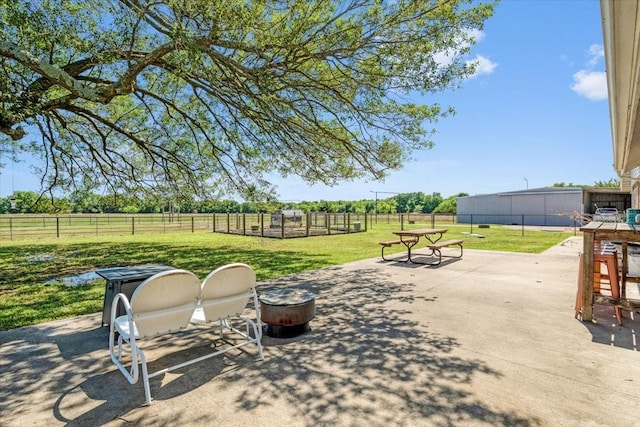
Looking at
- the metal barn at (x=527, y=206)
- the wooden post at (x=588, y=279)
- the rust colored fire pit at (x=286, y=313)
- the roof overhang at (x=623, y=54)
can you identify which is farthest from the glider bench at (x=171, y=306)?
the metal barn at (x=527, y=206)

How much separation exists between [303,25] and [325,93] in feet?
5.69

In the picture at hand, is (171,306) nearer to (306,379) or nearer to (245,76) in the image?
(306,379)

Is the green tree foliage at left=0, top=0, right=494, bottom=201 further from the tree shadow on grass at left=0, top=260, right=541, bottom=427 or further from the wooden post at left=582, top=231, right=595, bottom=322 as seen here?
the tree shadow on grass at left=0, top=260, right=541, bottom=427

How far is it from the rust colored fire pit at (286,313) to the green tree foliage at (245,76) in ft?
12.2

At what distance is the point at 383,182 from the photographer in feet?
28.0

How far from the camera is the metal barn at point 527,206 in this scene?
31000 millimetres

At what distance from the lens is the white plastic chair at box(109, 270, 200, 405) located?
2.47m

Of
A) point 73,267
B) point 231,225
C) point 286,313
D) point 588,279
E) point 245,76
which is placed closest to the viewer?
point 286,313

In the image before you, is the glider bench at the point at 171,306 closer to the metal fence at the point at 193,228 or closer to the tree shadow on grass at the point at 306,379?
the tree shadow on grass at the point at 306,379

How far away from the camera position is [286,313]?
3.59 metres

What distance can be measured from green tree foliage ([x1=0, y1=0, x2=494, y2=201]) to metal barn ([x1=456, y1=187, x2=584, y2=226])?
26.7 m

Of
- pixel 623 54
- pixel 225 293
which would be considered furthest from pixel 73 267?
pixel 623 54

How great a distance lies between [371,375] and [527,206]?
38.1 m

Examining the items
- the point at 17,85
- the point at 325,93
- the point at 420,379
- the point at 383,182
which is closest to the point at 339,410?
the point at 420,379
